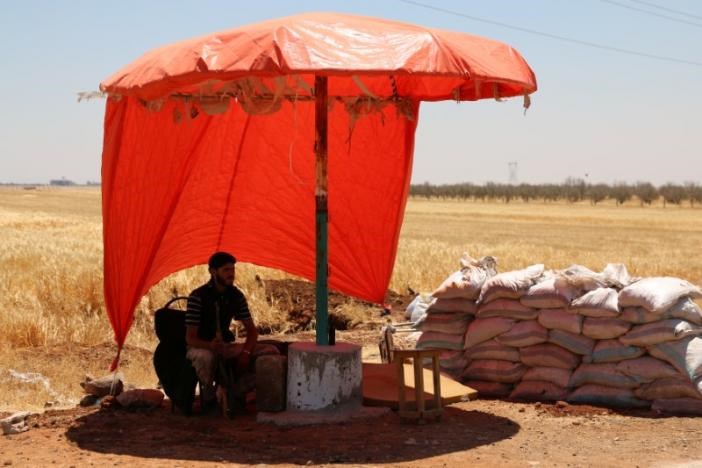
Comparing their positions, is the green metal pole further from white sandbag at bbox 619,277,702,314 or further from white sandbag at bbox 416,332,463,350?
white sandbag at bbox 619,277,702,314

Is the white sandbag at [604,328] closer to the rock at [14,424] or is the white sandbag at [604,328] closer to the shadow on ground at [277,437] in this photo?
the shadow on ground at [277,437]

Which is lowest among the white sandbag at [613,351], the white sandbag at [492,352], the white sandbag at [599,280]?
the white sandbag at [492,352]

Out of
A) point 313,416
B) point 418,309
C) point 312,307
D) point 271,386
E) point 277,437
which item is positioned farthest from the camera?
point 312,307

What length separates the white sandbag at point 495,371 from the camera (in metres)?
9.05

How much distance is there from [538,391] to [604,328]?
0.83 m

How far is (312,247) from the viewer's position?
10.5 m

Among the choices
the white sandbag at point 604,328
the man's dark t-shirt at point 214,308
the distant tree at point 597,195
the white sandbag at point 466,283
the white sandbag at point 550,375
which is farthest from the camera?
the distant tree at point 597,195

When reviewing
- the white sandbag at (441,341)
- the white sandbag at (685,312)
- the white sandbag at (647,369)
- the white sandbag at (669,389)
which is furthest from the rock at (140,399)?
the white sandbag at (685,312)

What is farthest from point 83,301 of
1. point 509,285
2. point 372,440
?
point 372,440

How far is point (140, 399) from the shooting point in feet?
27.9

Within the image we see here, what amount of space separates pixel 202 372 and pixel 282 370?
2.07 feet

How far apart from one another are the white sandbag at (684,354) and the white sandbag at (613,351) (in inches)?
7.0

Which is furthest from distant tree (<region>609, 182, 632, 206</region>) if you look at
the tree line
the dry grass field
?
the dry grass field

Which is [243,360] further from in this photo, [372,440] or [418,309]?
[418,309]
